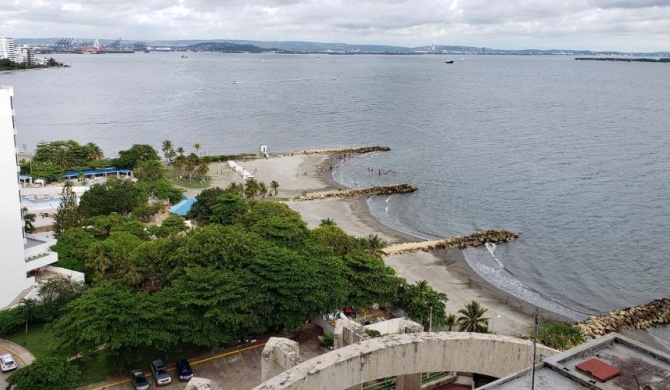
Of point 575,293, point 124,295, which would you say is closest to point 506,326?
point 575,293

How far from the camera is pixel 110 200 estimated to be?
5934cm

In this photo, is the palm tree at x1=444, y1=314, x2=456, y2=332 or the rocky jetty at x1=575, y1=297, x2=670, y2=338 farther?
the rocky jetty at x1=575, y1=297, x2=670, y2=338

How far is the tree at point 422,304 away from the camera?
1475 inches

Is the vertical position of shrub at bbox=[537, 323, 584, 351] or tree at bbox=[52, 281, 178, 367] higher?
tree at bbox=[52, 281, 178, 367]

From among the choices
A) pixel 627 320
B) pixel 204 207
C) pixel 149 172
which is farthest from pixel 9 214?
pixel 627 320

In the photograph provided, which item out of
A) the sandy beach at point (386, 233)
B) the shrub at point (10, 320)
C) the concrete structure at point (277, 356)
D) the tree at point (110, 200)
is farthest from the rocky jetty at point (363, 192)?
the concrete structure at point (277, 356)

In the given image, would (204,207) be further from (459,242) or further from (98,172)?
(98,172)

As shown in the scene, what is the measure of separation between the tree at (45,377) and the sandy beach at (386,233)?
2784cm

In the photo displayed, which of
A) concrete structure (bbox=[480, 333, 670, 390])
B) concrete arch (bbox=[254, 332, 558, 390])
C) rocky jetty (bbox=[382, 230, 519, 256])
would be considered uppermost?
concrete structure (bbox=[480, 333, 670, 390])

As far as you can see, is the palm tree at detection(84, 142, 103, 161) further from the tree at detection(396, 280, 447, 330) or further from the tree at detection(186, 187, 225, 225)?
the tree at detection(396, 280, 447, 330)

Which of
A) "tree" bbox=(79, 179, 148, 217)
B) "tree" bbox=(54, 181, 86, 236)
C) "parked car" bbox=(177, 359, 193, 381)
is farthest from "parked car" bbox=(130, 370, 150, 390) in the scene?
"tree" bbox=(79, 179, 148, 217)

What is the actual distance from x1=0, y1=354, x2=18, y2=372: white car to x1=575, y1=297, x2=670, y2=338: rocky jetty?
37.5m

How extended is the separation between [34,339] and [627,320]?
41.9m

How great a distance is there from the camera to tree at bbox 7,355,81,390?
26.6 metres
